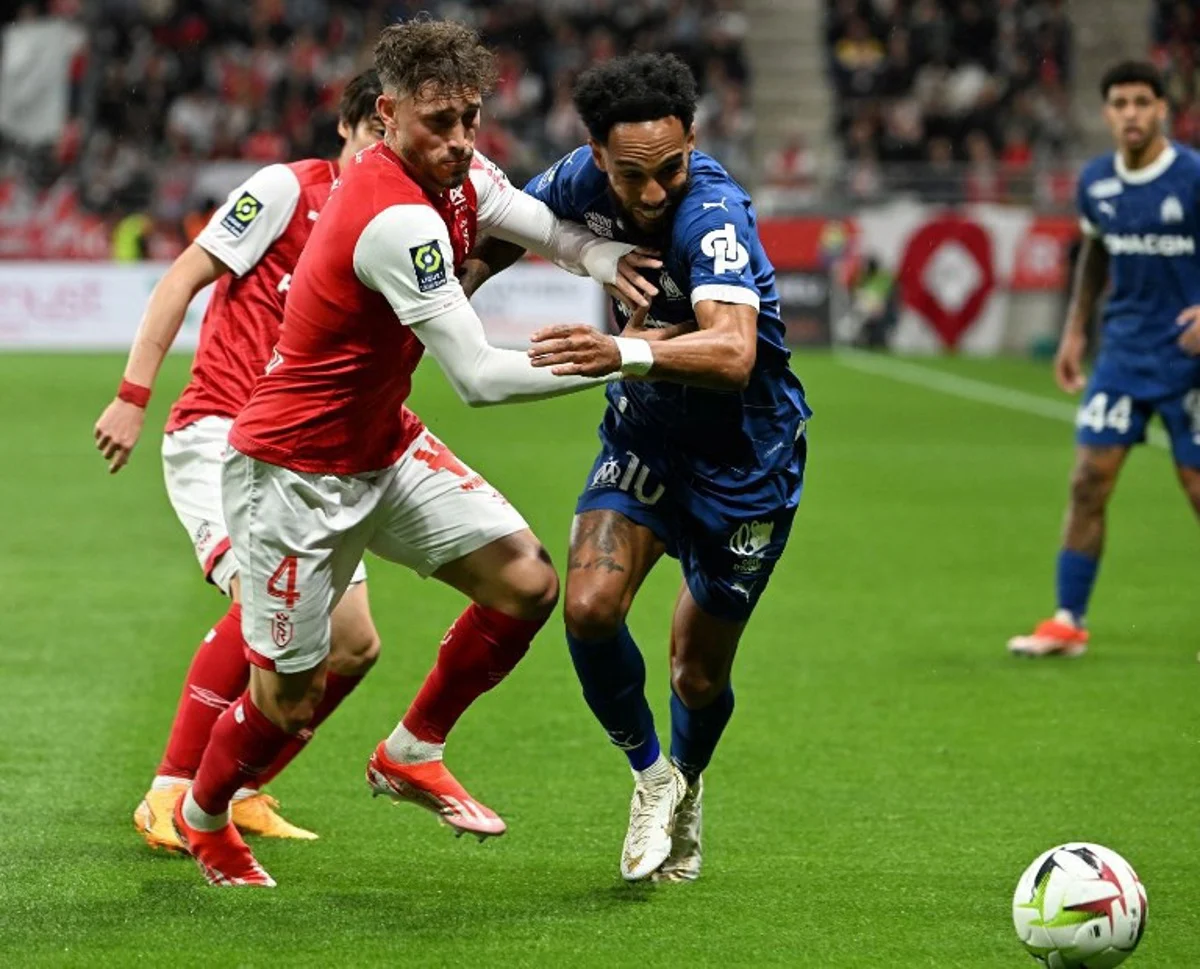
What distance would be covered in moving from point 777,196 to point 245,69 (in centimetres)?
847

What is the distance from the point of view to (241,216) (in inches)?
237

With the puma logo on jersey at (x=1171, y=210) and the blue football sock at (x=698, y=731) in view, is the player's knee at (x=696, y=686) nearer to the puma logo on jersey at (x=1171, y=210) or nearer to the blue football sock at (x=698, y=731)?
the blue football sock at (x=698, y=731)

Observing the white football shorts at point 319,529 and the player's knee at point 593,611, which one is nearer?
the white football shorts at point 319,529

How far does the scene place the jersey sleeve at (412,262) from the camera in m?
4.91

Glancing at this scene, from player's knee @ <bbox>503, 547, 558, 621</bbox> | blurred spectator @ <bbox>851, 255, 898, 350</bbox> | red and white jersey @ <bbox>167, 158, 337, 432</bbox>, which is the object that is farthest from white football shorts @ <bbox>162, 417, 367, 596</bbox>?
blurred spectator @ <bbox>851, 255, 898, 350</bbox>

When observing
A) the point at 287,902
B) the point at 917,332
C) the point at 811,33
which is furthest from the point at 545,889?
the point at 811,33

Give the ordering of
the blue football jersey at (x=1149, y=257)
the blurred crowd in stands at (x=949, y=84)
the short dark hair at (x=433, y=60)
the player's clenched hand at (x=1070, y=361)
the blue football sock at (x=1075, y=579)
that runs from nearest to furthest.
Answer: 1. the short dark hair at (x=433, y=60)
2. the blue football jersey at (x=1149, y=257)
3. the blue football sock at (x=1075, y=579)
4. the player's clenched hand at (x=1070, y=361)
5. the blurred crowd in stands at (x=949, y=84)

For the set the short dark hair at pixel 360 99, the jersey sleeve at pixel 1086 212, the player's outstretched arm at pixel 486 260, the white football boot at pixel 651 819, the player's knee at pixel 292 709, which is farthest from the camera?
the jersey sleeve at pixel 1086 212

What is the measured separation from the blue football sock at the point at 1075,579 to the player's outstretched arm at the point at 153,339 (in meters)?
4.54

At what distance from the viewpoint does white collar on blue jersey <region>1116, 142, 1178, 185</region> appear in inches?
360

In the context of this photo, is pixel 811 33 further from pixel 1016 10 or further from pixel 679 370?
pixel 679 370

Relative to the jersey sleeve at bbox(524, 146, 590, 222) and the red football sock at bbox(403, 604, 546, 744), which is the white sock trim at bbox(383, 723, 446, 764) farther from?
the jersey sleeve at bbox(524, 146, 590, 222)

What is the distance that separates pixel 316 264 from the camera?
5145mm

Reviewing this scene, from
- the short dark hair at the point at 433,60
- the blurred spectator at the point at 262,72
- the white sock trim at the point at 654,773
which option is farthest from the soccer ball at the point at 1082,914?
the blurred spectator at the point at 262,72
